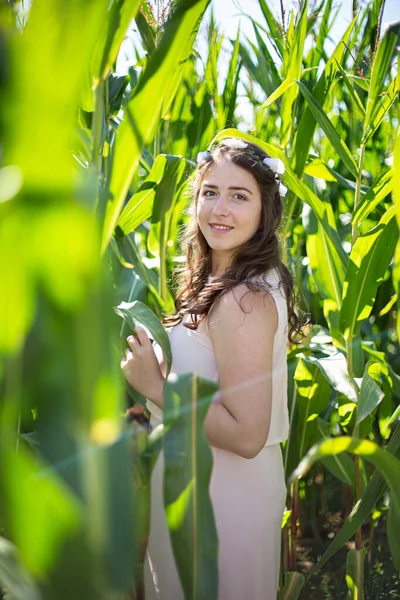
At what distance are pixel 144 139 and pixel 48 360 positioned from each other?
0.23 m

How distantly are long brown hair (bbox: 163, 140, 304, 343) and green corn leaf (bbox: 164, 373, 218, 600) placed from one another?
20.2 inches

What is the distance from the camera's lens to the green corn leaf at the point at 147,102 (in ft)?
1.61

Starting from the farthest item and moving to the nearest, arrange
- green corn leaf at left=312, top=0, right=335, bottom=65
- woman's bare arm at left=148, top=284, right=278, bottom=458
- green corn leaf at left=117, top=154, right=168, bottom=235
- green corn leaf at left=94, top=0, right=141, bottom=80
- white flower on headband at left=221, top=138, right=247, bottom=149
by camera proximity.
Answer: green corn leaf at left=312, top=0, right=335, bottom=65 → green corn leaf at left=117, top=154, right=168, bottom=235 → white flower on headband at left=221, top=138, right=247, bottom=149 → woman's bare arm at left=148, top=284, right=278, bottom=458 → green corn leaf at left=94, top=0, right=141, bottom=80

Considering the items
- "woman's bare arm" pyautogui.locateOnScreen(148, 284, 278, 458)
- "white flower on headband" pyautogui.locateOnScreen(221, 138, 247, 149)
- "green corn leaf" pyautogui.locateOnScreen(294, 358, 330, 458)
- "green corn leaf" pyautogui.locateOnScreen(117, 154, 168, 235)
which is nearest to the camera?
"woman's bare arm" pyautogui.locateOnScreen(148, 284, 278, 458)

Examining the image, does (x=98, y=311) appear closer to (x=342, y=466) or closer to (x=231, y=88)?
(x=342, y=466)

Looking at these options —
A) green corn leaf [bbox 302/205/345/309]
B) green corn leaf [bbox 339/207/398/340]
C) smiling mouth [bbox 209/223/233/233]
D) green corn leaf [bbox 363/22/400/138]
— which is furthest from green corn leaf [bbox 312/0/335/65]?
smiling mouth [bbox 209/223/233/233]

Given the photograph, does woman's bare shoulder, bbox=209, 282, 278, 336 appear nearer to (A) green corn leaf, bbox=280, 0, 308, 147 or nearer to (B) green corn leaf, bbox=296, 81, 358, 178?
(B) green corn leaf, bbox=296, 81, 358, 178

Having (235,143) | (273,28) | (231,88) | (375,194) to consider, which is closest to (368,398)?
(375,194)

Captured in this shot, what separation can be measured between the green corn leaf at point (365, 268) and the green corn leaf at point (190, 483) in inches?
29.5

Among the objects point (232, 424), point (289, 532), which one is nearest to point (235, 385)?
point (232, 424)

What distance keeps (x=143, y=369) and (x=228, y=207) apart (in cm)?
32

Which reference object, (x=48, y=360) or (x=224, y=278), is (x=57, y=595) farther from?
(x=224, y=278)

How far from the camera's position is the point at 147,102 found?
0.49 meters

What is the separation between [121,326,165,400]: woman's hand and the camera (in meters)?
0.99
